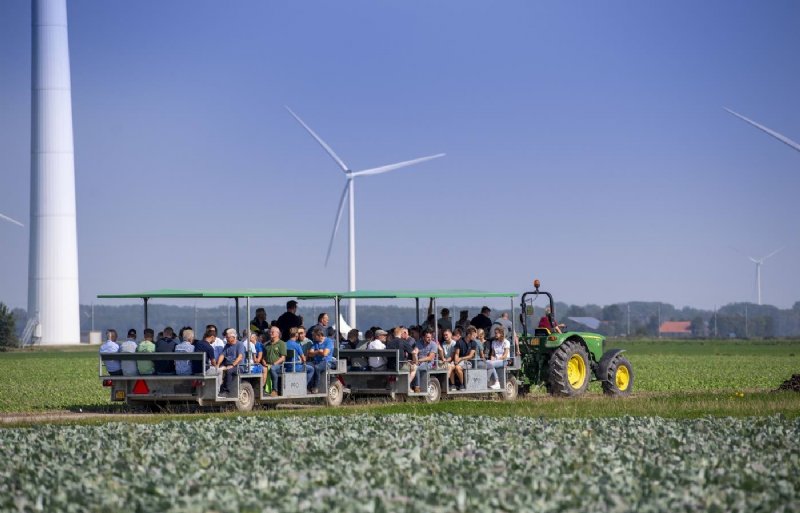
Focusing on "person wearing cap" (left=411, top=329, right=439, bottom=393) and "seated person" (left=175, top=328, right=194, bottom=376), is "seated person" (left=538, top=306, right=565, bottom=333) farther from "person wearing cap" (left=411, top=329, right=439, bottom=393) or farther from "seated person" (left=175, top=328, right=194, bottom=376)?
"seated person" (left=175, top=328, right=194, bottom=376)

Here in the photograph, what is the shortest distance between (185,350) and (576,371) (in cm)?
841

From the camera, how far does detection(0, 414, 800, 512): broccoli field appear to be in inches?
511

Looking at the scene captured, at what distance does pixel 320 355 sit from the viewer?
26.6m

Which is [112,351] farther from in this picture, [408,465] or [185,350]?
[408,465]

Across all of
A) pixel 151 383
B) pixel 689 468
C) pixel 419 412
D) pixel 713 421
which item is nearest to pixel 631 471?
pixel 689 468

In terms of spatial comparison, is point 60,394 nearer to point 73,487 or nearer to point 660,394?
point 660,394

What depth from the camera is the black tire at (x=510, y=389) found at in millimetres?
28672

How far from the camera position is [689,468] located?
14922 mm

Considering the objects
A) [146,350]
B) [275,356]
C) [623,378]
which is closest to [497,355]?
[623,378]

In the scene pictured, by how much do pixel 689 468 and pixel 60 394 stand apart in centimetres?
1989

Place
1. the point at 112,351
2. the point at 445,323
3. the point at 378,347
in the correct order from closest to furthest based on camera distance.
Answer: the point at 112,351 → the point at 378,347 → the point at 445,323

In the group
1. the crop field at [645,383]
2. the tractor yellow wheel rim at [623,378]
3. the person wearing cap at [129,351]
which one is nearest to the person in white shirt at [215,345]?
the person wearing cap at [129,351]

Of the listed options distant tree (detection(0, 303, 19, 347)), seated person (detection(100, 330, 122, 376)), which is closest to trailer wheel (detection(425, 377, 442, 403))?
seated person (detection(100, 330, 122, 376))

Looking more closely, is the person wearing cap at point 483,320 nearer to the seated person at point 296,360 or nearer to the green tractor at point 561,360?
the green tractor at point 561,360
